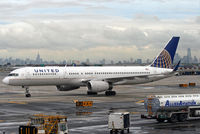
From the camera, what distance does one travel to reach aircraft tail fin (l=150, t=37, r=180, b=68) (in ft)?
236

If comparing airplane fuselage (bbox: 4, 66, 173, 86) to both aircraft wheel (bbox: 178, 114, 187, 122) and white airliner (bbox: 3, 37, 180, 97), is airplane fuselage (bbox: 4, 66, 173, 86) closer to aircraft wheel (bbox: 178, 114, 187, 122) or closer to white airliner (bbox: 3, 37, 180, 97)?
white airliner (bbox: 3, 37, 180, 97)

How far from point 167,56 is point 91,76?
16.9 metres

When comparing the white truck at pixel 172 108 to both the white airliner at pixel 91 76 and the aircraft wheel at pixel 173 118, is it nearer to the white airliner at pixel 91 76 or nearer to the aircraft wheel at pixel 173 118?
the aircraft wheel at pixel 173 118

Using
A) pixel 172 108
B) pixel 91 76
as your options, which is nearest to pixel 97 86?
pixel 91 76

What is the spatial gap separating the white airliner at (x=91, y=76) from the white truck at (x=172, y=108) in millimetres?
26847

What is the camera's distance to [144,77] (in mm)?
64312

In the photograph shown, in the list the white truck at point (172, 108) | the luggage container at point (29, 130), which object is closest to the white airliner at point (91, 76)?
the white truck at point (172, 108)

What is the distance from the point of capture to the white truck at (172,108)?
33656 millimetres

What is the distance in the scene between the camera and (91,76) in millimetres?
64688

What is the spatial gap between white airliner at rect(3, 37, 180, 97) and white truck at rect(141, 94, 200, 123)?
88.1 ft

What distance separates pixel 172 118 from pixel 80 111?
1273 cm

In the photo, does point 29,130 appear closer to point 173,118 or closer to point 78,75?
point 173,118

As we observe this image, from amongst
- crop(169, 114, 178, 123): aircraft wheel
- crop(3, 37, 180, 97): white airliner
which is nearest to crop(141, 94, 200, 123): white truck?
crop(169, 114, 178, 123): aircraft wheel

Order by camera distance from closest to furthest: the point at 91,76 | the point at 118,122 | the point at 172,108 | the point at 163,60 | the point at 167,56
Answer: the point at 118,122 → the point at 172,108 → the point at 91,76 → the point at 163,60 → the point at 167,56
